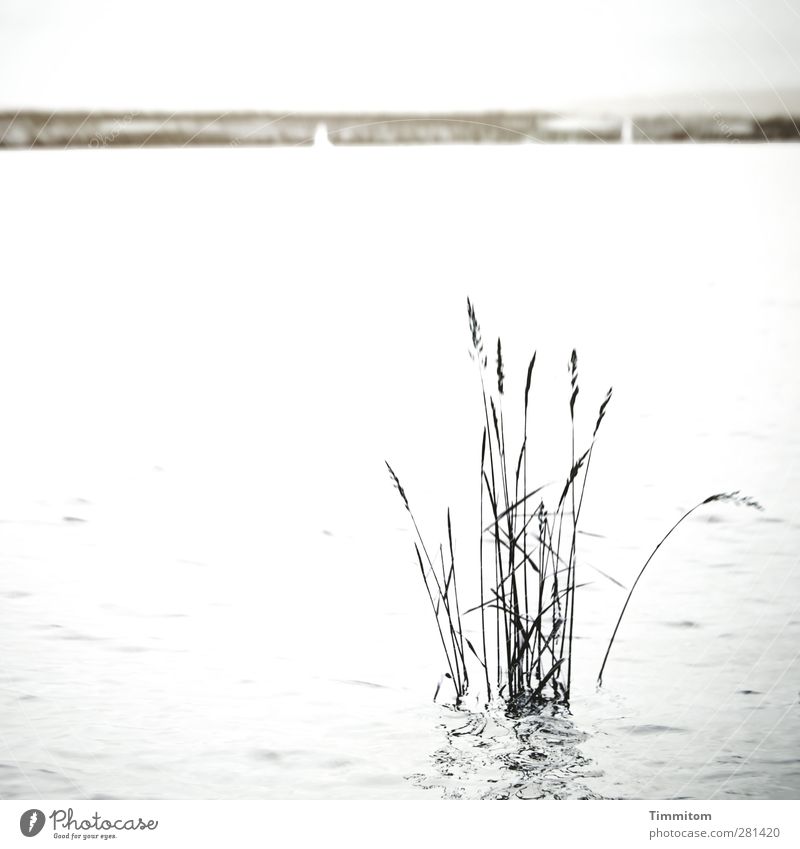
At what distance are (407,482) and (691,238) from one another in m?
0.76

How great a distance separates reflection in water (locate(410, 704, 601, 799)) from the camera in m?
1.60

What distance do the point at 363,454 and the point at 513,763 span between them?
0.79 meters

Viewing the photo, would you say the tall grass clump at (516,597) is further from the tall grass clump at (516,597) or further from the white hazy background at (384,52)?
the white hazy background at (384,52)

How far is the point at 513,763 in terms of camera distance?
5.25 feet

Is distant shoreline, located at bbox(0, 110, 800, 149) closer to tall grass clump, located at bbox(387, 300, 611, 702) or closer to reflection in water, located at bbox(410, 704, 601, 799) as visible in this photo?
tall grass clump, located at bbox(387, 300, 611, 702)

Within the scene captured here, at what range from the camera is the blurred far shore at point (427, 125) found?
1.89 m

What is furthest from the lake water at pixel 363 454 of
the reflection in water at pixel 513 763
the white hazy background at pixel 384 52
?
the white hazy background at pixel 384 52

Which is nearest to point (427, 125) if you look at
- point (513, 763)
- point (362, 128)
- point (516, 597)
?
point (362, 128)

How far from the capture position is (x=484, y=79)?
1899mm

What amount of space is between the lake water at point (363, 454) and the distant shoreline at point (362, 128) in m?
0.05

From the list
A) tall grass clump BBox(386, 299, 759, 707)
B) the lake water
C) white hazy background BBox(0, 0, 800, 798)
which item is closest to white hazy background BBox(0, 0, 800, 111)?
white hazy background BBox(0, 0, 800, 798)

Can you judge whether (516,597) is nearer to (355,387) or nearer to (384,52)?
(355,387)

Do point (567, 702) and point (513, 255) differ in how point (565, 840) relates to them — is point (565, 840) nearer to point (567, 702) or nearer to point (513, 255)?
point (567, 702)

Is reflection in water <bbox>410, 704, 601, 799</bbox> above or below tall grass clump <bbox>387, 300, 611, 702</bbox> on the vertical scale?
below
